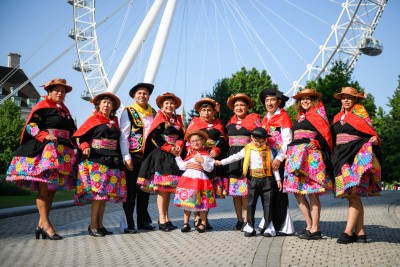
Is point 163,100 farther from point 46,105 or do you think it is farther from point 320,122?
point 320,122

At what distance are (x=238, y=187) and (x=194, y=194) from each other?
82cm

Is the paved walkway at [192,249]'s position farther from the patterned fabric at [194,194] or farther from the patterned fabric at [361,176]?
the patterned fabric at [361,176]

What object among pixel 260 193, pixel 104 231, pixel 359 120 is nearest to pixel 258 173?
pixel 260 193

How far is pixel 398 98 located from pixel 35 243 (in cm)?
2740

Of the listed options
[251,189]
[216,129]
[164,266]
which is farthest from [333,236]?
[164,266]

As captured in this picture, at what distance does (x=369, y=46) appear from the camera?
36500 mm

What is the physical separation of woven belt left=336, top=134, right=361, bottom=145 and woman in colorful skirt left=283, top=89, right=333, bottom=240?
123 mm

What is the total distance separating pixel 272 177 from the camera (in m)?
7.31

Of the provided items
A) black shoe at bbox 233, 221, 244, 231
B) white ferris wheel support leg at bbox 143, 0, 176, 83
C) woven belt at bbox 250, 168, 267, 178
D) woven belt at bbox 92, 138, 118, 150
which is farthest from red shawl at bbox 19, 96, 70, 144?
white ferris wheel support leg at bbox 143, 0, 176, 83

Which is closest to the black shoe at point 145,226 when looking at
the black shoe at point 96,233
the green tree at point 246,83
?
the black shoe at point 96,233

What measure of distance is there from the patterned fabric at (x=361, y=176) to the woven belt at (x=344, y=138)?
21 cm

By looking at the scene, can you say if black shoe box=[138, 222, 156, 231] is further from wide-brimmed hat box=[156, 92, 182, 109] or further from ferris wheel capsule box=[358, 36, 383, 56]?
ferris wheel capsule box=[358, 36, 383, 56]

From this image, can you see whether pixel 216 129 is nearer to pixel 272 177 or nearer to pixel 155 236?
pixel 272 177

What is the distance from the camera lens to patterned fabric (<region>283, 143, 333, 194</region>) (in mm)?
6688
